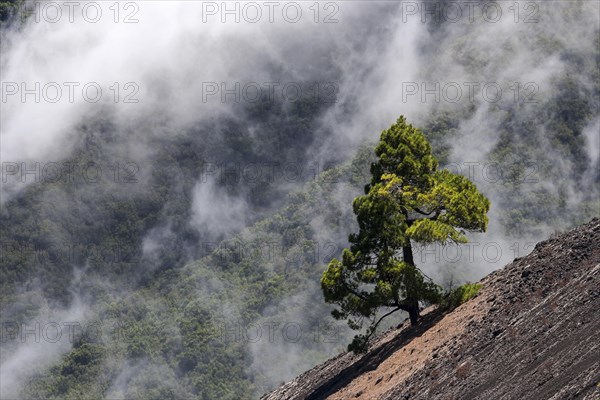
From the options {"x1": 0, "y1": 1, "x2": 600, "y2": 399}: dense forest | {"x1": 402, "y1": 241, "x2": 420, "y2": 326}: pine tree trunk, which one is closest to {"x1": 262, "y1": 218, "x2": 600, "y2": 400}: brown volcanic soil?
{"x1": 402, "y1": 241, "x2": 420, "y2": 326}: pine tree trunk

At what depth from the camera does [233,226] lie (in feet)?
586

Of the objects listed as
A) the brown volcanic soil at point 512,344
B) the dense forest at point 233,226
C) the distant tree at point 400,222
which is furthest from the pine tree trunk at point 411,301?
the dense forest at point 233,226

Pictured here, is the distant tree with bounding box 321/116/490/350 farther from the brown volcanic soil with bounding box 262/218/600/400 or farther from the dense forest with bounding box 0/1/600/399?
the dense forest with bounding box 0/1/600/399

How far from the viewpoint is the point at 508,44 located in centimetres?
19912

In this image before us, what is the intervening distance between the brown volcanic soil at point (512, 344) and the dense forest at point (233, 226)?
86.5 m

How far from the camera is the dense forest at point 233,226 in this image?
495 feet

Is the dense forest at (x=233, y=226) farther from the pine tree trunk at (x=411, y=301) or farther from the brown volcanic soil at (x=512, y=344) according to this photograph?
the brown volcanic soil at (x=512, y=344)

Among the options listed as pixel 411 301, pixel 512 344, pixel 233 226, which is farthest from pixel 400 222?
pixel 233 226

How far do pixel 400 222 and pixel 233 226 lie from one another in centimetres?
12757

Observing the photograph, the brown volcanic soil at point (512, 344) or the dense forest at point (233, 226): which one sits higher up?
the dense forest at point (233, 226)

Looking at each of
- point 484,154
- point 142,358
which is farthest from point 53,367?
point 484,154

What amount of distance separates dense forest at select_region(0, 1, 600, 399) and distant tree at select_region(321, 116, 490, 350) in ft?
278

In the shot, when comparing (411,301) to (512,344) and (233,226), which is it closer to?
(512,344)

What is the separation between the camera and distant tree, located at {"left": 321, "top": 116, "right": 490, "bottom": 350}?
51.5 metres
